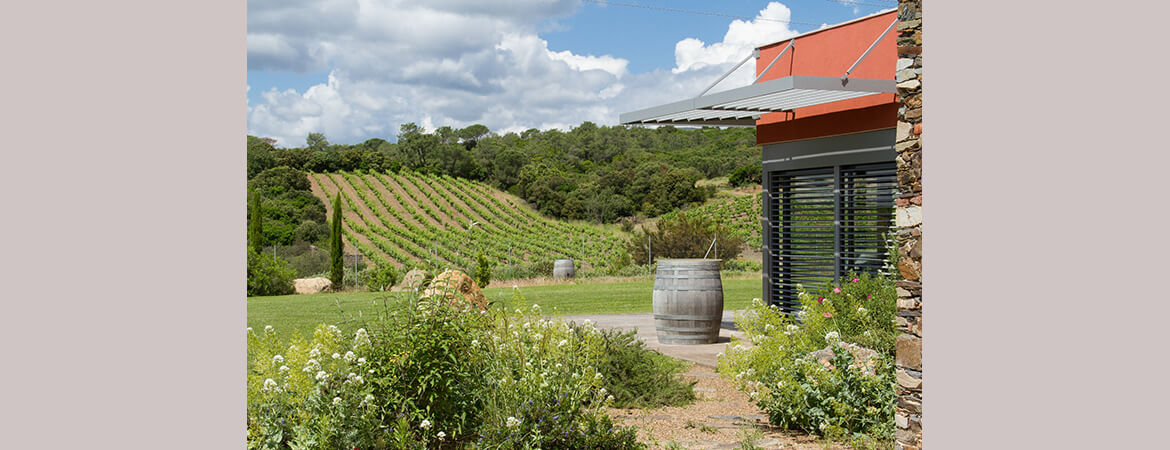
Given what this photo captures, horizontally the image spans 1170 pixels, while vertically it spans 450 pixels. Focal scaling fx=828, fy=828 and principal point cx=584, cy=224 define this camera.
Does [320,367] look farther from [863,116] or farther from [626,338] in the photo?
[863,116]

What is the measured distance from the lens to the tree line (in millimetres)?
41219

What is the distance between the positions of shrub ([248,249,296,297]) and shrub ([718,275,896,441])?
57.7ft

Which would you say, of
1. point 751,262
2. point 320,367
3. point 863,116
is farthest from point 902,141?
point 751,262

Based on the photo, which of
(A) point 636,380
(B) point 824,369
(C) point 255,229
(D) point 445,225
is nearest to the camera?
(B) point 824,369

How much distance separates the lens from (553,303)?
15992 millimetres

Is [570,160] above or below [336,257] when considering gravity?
above

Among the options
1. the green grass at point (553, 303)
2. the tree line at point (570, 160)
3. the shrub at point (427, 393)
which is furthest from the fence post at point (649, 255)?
the shrub at point (427, 393)

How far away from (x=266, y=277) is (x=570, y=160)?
95.1ft

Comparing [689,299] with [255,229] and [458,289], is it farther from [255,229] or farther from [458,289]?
[255,229]

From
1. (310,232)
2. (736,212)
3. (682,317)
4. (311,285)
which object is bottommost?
(311,285)

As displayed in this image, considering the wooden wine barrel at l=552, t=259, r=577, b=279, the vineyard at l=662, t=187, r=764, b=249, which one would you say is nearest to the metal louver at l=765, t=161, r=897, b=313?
the wooden wine barrel at l=552, t=259, r=577, b=279

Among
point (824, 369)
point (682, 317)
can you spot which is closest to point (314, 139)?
point (682, 317)

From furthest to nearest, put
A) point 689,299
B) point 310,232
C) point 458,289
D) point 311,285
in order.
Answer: point 310,232
point 311,285
point 689,299
point 458,289

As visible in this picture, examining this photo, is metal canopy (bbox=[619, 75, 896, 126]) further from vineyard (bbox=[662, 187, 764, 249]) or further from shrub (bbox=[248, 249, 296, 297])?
vineyard (bbox=[662, 187, 764, 249])
